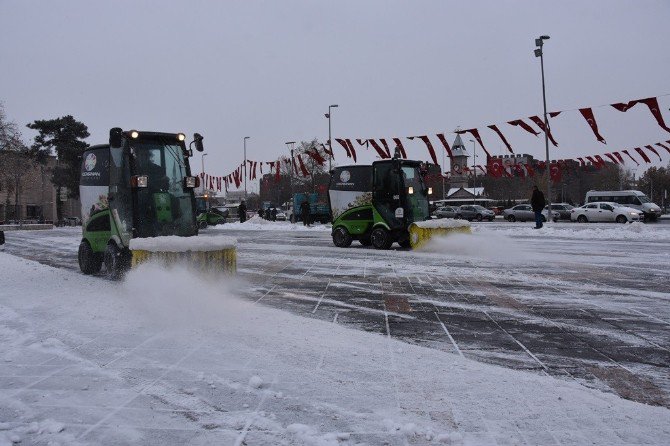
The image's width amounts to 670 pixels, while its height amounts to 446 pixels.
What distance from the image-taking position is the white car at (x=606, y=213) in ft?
104

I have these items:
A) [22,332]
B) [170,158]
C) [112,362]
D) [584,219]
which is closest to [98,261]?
[170,158]

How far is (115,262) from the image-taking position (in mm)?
9680

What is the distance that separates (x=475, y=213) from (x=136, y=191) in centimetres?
3953

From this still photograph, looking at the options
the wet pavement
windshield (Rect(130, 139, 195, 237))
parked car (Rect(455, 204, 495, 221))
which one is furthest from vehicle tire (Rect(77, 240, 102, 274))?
parked car (Rect(455, 204, 495, 221))

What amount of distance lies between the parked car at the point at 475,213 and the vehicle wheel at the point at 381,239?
31639 millimetres

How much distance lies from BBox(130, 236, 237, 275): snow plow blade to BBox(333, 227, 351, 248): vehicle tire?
8942 millimetres

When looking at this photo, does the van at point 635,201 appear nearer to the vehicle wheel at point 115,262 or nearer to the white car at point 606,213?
the white car at point 606,213

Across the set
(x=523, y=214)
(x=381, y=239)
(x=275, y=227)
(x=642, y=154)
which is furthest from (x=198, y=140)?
(x=523, y=214)

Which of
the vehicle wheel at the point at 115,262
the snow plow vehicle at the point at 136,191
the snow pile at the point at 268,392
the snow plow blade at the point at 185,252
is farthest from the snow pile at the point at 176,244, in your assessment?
the vehicle wheel at the point at 115,262

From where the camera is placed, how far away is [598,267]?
1130cm

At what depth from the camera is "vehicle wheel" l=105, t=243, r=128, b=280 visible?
9.64m

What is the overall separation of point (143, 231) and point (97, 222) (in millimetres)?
1577

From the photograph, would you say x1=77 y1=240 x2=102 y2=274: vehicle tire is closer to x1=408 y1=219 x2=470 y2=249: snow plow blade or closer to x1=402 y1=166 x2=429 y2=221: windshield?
x1=408 y1=219 x2=470 y2=249: snow plow blade

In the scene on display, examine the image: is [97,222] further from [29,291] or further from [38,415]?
[38,415]
